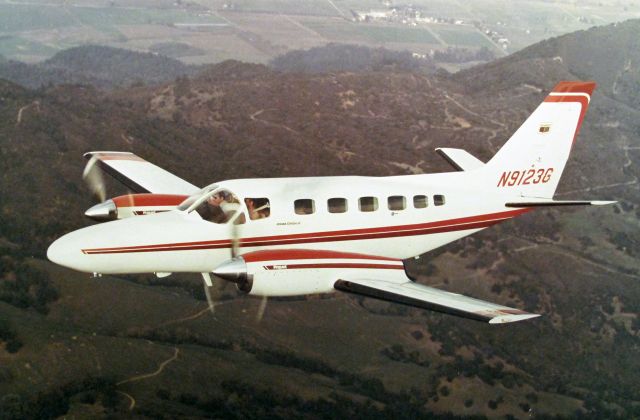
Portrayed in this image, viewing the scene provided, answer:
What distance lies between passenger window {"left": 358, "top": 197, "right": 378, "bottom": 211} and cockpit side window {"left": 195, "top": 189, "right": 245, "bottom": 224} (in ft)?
14.6

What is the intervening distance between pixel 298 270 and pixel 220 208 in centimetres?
353

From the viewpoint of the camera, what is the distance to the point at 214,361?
45.6 m

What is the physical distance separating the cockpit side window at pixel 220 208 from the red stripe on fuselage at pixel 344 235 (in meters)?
0.77

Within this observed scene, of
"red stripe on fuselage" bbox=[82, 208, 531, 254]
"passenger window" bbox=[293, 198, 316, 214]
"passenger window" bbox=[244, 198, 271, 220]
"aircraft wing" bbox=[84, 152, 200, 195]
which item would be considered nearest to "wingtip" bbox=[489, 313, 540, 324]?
"red stripe on fuselage" bbox=[82, 208, 531, 254]

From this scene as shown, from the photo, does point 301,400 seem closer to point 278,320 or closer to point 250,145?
point 278,320

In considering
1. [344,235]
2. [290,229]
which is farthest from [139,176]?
[344,235]

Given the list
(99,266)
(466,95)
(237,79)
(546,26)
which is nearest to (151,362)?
(99,266)

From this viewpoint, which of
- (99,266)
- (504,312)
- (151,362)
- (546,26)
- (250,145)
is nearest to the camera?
(504,312)

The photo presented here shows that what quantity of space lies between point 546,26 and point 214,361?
102m

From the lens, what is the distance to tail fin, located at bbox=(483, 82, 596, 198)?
26.5 m

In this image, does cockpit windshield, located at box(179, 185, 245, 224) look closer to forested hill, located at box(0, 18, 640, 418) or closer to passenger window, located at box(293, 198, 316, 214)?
passenger window, located at box(293, 198, 316, 214)

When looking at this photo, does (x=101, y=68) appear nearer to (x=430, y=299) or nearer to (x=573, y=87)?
(x=573, y=87)

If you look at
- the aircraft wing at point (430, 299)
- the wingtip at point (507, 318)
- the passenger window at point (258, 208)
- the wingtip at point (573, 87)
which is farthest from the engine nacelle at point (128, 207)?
the wingtip at point (573, 87)

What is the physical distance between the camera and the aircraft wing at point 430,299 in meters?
17.9
